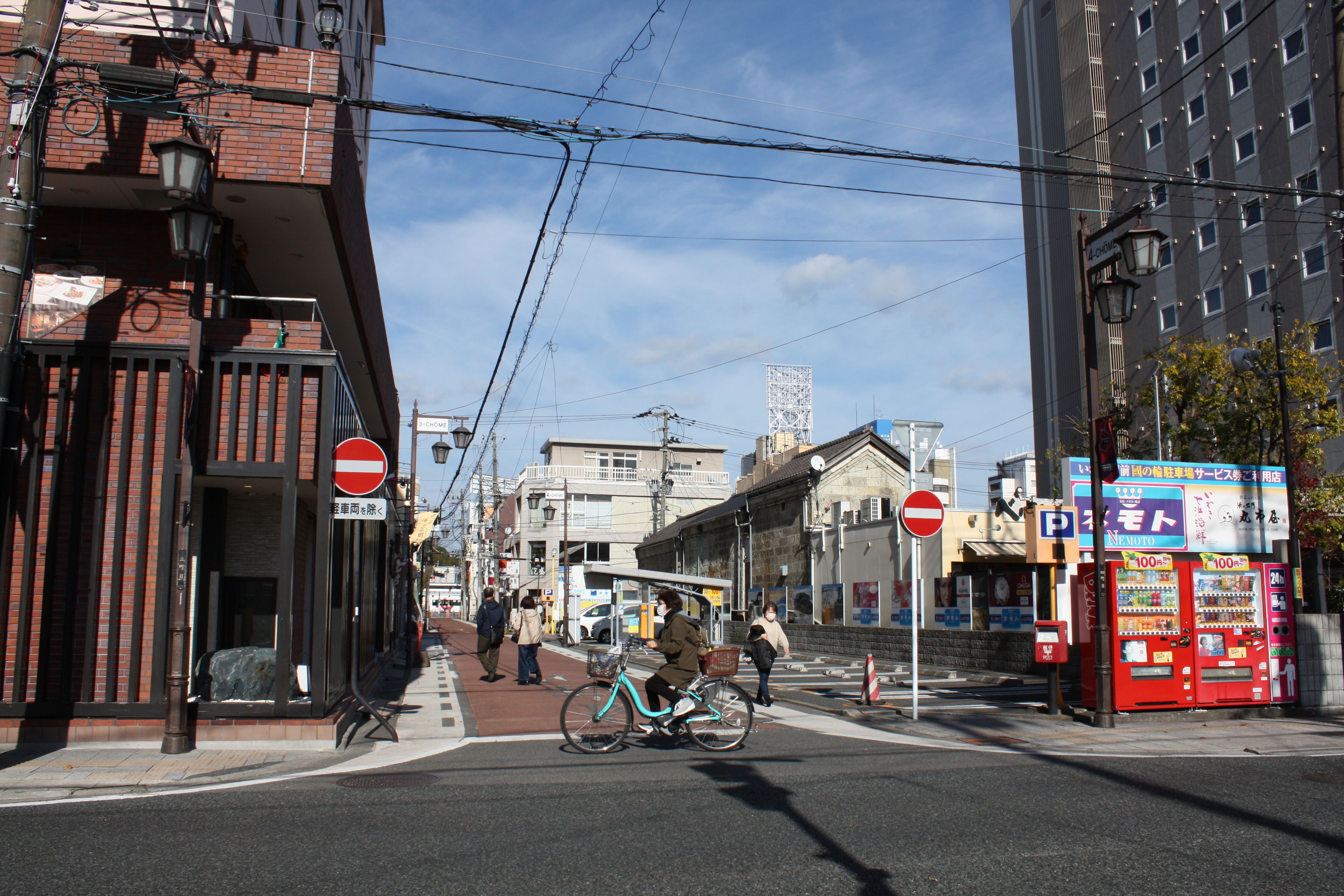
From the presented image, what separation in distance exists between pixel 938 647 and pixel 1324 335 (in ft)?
79.0

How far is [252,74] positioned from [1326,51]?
39738 mm

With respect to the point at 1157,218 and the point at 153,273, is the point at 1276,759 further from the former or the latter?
the point at 1157,218

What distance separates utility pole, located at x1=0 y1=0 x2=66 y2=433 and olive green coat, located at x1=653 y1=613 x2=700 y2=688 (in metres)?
6.21

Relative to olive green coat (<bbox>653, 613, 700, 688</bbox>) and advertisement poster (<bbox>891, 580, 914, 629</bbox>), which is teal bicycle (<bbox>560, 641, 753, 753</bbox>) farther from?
advertisement poster (<bbox>891, 580, 914, 629</bbox>)

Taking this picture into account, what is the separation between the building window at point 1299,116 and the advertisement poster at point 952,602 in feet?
86.8

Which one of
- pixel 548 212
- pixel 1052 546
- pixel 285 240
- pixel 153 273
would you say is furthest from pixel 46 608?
pixel 1052 546

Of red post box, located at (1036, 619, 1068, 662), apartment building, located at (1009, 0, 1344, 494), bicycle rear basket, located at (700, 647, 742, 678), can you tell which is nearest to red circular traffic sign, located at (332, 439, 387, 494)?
bicycle rear basket, located at (700, 647, 742, 678)

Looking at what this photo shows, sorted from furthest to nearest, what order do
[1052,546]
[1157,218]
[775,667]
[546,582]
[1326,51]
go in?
[546,582], [1157,218], [1326,51], [775,667], [1052,546]

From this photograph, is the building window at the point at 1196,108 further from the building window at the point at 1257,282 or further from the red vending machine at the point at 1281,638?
the red vending machine at the point at 1281,638

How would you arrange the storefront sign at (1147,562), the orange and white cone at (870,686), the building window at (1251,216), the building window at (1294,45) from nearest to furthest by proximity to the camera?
1. the storefront sign at (1147,562)
2. the orange and white cone at (870,686)
3. the building window at (1294,45)
4. the building window at (1251,216)

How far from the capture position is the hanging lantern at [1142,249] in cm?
1158

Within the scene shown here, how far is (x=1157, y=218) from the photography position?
4638 centimetres

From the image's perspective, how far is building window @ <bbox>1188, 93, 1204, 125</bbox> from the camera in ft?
140

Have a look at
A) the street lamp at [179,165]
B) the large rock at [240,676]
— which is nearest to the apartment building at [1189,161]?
the large rock at [240,676]
